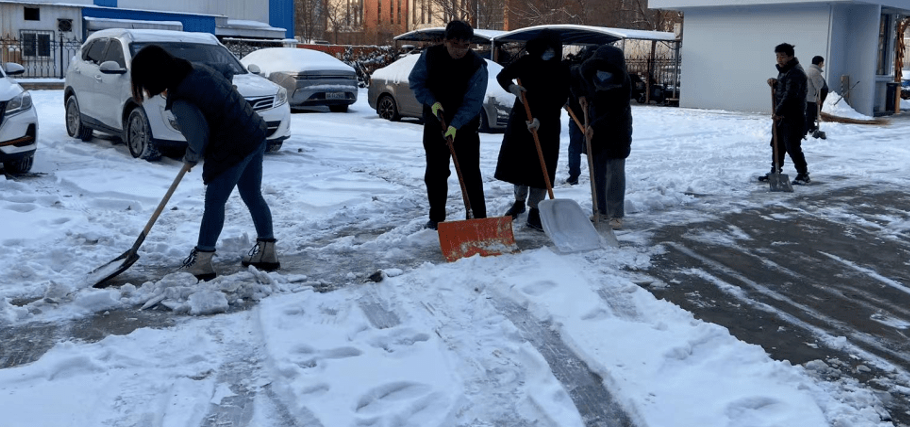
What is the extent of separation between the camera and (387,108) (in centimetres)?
1770

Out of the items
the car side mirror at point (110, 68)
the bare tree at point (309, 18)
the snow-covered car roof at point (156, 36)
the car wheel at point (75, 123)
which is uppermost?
the bare tree at point (309, 18)

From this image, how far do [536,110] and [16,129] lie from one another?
227 inches

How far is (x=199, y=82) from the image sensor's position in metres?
5.42

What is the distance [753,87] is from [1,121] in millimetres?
18851

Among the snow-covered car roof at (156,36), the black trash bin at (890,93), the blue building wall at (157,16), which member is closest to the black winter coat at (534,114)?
the snow-covered car roof at (156,36)

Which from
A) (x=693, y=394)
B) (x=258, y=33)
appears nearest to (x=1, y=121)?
(x=693, y=394)

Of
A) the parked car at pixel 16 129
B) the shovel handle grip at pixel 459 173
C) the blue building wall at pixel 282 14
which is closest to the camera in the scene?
the shovel handle grip at pixel 459 173

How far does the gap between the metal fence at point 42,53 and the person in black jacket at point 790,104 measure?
91.0 feet

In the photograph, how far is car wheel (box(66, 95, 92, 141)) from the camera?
1260 cm

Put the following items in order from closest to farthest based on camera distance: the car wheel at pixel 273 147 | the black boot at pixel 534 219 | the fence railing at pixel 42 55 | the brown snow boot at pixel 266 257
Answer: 1. the brown snow boot at pixel 266 257
2. the black boot at pixel 534 219
3. the car wheel at pixel 273 147
4. the fence railing at pixel 42 55

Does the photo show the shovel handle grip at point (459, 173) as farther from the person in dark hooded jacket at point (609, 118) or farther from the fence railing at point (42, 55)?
the fence railing at point (42, 55)

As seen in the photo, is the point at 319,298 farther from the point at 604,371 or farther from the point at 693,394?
the point at 693,394

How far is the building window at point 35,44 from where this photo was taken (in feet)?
106

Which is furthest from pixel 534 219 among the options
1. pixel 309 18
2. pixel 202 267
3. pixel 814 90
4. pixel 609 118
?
pixel 309 18
